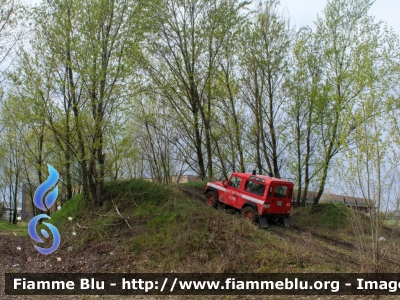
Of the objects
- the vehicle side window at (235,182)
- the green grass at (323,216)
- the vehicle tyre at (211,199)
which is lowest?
the green grass at (323,216)

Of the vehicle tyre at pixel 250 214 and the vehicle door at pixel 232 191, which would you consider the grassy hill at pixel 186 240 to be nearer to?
the vehicle tyre at pixel 250 214

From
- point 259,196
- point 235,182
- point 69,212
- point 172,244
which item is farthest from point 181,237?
point 69,212

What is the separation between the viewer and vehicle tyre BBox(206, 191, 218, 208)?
16.7 m

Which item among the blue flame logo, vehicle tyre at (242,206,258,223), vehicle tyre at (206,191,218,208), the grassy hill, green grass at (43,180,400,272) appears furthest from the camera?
vehicle tyre at (206,191,218,208)

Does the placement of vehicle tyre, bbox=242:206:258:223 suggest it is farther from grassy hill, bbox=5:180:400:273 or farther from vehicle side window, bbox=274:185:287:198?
vehicle side window, bbox=274:185:287:198

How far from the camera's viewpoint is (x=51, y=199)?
12.2 m

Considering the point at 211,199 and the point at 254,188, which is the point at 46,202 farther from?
the point at 254,188

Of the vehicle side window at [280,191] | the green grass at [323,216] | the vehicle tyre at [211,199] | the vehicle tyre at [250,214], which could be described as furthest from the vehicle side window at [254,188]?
the green grass at [323,216]

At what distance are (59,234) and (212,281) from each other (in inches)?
303

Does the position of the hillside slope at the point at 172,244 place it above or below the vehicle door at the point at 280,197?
below

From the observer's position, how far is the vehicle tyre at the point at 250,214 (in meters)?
14.8

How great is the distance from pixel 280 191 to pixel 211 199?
3.44 m

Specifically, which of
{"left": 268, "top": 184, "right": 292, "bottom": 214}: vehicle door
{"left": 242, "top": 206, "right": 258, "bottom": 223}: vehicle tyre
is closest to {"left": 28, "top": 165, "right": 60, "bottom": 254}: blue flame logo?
{"left": 242, "top": 206, "right": 258, "bottom": 223}: vehicle tyre

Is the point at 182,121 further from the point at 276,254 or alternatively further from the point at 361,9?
the point at 276,254
